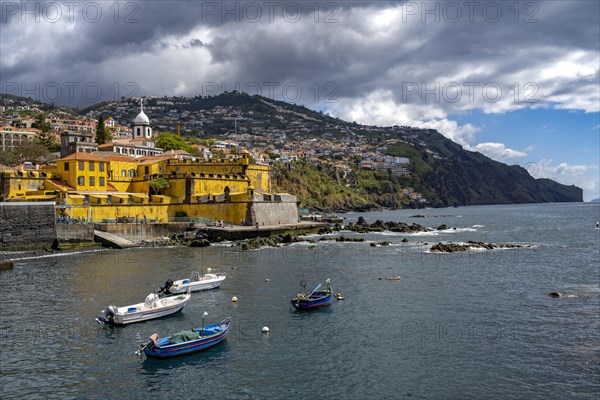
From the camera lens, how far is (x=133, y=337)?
2002cm

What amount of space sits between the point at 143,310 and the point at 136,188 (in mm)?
41123

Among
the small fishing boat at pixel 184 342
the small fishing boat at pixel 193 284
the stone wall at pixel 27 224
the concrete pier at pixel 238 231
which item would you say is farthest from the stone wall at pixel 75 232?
the small fishing boat at pixel 184 342

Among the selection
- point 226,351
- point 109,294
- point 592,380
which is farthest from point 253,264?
point 592,380

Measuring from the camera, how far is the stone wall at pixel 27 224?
42.3 meters

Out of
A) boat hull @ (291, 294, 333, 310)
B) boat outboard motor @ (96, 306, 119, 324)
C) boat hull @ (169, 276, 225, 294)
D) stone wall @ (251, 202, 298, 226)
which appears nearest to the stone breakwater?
stone wall @ (251, 202, 298, 226)

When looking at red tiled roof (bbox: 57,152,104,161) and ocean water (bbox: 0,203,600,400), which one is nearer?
ocean water (bbox: 0,203,600,400)

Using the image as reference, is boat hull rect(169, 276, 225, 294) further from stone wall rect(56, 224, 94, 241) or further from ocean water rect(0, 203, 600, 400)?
stone wall rect(56, 224, 94, 241)

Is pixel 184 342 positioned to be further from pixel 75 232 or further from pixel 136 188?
pixel 136 188

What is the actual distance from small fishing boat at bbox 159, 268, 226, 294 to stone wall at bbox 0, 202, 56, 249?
73.4 ft

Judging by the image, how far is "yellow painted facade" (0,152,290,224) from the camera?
50.9 metres

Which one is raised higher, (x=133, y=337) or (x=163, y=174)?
(x=163, y=174)

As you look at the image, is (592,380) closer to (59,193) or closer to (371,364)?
(371,364)

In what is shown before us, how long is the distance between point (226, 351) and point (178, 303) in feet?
19.0

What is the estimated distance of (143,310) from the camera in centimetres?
2211
